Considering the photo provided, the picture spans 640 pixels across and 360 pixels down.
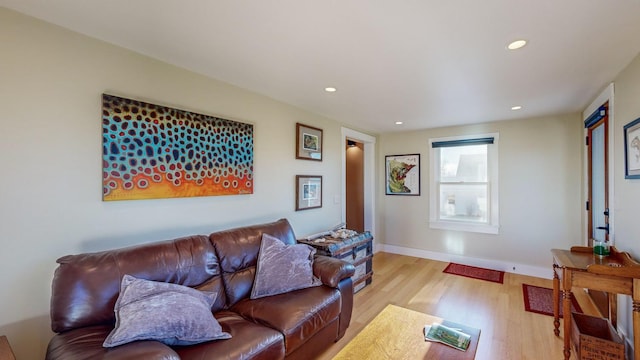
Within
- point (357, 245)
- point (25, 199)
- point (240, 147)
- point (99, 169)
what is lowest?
point (357, 245)

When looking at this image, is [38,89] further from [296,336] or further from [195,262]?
[296,336]

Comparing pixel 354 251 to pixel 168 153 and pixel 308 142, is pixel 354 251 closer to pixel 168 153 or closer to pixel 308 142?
pixel 308 142

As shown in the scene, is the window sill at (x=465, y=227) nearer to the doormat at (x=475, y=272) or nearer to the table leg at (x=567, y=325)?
the doormat at (x=475, y=272)

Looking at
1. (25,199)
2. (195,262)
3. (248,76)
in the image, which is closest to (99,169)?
(25,199)

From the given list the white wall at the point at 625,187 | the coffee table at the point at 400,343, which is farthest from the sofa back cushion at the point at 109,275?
the white wall at the point at 625,187

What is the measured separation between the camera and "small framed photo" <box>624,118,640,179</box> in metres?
2.04

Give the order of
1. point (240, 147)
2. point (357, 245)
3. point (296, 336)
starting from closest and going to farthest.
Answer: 1. point (296, 336)
2. point (240, 147)
3. point (357, 245)

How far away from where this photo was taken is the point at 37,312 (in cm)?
165

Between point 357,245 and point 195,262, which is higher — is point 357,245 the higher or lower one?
the lower one

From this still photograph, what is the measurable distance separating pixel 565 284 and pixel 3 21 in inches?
159

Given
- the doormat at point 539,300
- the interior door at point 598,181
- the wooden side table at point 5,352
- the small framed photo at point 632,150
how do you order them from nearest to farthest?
the wooden side table at point 5,352
the small framed photo at point 632,150
the interior door at point 598,181
the doormat at point 539,300

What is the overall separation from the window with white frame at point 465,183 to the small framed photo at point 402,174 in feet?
0.90

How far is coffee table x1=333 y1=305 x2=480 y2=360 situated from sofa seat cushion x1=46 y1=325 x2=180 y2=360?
0.87m

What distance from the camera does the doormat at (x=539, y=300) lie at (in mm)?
2959
